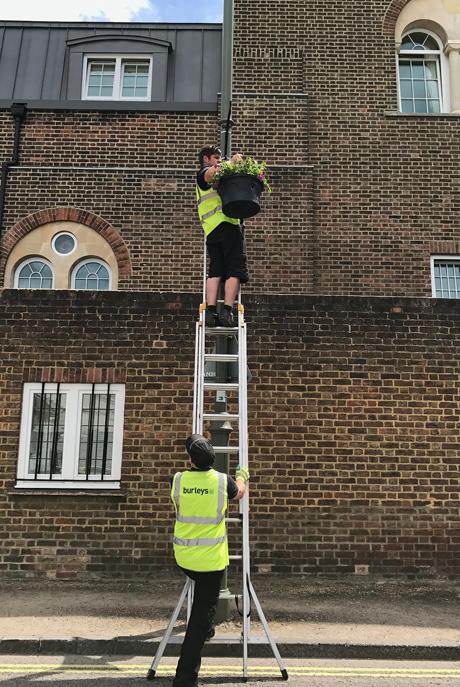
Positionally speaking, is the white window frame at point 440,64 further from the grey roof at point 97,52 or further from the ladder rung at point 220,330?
the ladder rung at point 220,330

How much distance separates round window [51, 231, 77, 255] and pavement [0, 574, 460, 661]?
6.51m

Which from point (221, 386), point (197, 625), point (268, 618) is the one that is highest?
point (221, 386)

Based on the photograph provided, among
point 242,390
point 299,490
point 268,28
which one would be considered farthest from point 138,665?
point 268,28

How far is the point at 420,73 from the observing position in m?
13.5

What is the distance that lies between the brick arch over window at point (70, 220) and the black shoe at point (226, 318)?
6293 mm

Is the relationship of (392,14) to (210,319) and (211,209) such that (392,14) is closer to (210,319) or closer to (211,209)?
(211,209)

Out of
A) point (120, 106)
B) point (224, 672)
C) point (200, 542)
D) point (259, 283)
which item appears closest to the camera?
point (200, 542)

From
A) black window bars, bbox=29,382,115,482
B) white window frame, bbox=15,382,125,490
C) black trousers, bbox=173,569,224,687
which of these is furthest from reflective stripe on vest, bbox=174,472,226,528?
black window bars, bbox=29,382,115,482

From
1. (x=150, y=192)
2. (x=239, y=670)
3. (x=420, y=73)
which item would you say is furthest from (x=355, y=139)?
(x=239, y=670)

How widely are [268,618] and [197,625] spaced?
1.96m

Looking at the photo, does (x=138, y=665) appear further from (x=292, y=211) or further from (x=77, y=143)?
(x=77, y=143)

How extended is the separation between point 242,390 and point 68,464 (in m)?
3.33

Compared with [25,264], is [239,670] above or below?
below

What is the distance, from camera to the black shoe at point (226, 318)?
243 inches
